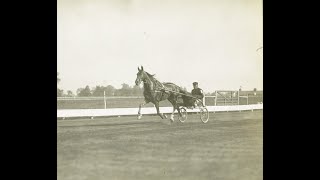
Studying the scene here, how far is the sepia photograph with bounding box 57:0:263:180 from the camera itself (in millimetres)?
3121

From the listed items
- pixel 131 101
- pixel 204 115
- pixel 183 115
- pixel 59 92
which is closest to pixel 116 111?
pixel 131 101

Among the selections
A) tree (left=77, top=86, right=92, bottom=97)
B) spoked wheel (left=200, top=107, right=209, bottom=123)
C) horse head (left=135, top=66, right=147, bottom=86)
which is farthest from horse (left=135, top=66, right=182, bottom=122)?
tree (left=77, top=86, right=92, bottom=97)

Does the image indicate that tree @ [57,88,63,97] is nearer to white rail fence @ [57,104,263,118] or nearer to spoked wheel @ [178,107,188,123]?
white rail fence @ [57,104,263,118]

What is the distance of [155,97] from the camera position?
3.29 metres

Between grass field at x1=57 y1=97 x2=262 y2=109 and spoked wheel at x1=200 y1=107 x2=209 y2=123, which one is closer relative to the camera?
grass field at x1=57 y1=97 x2=262 y2=109

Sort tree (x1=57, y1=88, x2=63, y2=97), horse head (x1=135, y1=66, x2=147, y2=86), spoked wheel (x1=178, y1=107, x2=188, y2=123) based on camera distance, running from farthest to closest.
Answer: spoked wheel (x1=178, y1=107, x2=188, y2=123)
horse head (x1=135, y1=66, x2=147, y2=86)
tree (x1=57, y1=88, x2=63, y2=97)

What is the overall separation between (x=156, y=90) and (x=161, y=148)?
510mm

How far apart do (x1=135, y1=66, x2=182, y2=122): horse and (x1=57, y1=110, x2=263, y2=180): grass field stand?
0.50 ft

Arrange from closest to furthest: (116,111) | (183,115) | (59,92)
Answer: (59,92)
(116,111)
(183,115)

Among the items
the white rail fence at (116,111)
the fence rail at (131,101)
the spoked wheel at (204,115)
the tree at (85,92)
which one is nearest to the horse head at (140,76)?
the fence rail at (131,101)

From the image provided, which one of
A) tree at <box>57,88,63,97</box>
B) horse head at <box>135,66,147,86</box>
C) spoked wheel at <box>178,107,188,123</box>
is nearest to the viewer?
tree at <box>57,88,63,97</box>

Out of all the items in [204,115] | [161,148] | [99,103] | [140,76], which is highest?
[140,76]

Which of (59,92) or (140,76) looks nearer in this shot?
(59,92)

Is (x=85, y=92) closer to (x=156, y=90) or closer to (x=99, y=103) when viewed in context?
(x=99, y=103)
